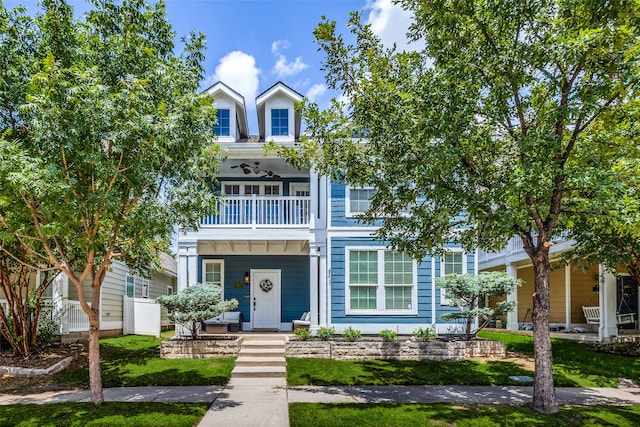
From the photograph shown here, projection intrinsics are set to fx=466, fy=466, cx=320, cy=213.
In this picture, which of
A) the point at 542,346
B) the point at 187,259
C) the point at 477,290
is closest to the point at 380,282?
the point at 477,290

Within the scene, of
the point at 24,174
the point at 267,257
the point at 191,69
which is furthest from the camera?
the point at 267,257

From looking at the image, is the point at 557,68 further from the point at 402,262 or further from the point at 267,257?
the point at 267,257

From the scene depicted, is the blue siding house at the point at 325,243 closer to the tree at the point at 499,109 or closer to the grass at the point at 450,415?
the tree at the point at 499,109

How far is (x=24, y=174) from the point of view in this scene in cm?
588

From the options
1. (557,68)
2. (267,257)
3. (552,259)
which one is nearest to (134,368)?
(267,257)

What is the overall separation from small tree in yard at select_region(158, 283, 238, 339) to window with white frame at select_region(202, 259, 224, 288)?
3571 mm

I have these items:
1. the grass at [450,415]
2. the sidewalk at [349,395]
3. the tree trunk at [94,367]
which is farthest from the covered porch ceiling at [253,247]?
the grass at [450,415]

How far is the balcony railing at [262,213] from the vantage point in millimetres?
13867

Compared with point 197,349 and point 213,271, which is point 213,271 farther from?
point 197,349

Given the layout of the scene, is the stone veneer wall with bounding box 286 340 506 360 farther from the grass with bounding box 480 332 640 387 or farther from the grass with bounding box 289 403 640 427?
the grass with bounding box 289 403 640 427

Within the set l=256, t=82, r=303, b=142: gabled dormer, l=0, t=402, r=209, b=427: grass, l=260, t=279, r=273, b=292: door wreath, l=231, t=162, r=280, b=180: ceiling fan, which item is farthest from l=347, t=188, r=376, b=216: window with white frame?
l=0, t=402, r=209, b=427: grass

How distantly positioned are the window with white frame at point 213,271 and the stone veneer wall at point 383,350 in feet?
17.0

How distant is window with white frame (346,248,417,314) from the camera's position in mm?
13859

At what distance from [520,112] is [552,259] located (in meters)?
11.7
